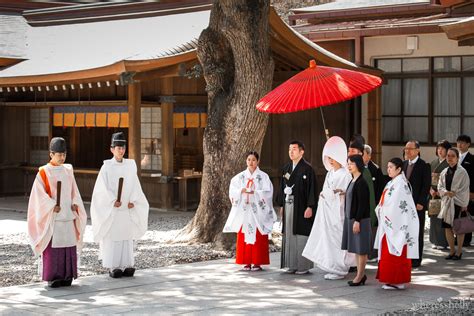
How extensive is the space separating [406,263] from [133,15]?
11.9 m

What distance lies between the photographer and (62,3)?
23172 mm

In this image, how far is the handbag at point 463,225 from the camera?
39.5 feet

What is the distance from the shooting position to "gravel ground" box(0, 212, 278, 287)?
36.3ft

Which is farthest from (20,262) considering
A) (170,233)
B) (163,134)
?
(163,134)

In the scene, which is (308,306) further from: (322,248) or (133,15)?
(133,15)

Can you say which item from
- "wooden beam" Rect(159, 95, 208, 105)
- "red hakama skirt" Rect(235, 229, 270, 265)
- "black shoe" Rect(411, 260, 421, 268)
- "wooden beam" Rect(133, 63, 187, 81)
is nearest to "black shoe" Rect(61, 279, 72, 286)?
"red hakama skirt" Rect(235, 229, 270, 265)

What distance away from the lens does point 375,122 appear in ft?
62.6

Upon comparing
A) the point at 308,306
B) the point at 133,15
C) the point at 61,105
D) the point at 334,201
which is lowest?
the point at 308,306

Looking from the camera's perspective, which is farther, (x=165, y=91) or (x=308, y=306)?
(x=165, y=91)

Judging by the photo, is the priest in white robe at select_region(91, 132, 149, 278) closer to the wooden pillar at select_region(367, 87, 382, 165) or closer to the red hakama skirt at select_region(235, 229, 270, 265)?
the red hakama skirt at select_region(235, 229, 270, 265)

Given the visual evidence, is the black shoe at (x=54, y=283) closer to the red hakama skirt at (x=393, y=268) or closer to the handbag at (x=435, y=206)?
the red hakama skirt at (x=393, y=268)

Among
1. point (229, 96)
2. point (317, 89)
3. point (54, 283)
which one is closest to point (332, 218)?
point (317, 89)

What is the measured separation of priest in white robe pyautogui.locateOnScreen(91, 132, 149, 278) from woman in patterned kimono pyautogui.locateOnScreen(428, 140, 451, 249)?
4023 millimetres

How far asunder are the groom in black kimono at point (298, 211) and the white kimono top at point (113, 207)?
5.50ft
